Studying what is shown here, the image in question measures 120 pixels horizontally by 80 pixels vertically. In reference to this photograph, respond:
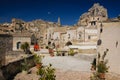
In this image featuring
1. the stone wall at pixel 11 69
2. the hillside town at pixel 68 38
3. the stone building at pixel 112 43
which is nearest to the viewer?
the stone wall at pixel 11 69

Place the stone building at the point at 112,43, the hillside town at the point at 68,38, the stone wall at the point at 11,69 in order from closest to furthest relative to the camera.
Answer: the stone wall at the point at 11,69 → the stone building at the point at 112,43 → the hillside town at the point at 68,38

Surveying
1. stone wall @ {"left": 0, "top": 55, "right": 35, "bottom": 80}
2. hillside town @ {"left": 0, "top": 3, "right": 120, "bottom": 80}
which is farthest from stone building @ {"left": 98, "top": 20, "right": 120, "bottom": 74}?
stone wall @ {"left": 0, "top": 55, "right": 35, "bottom": 80}

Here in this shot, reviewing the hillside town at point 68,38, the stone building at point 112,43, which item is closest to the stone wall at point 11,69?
the hillside town at point 68,38

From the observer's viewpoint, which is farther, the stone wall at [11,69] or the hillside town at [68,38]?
the hillside town at [68,38]

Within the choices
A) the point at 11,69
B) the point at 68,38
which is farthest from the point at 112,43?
the point at 68,38

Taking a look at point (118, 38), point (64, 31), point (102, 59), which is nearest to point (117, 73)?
point (102, 59)

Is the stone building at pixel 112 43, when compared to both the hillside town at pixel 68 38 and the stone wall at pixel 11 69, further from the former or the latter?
the stone wall at pixel 11 69

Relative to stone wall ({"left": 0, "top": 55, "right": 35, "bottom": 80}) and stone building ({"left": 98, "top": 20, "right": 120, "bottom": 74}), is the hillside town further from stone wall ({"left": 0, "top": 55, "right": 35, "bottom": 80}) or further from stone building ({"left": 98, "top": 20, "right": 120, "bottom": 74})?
stone wall ({"left": 0, "top": 55, "right": 35, "bottom": 80})

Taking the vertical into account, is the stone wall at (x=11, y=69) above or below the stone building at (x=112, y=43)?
below

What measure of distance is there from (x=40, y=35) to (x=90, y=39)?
2662cm

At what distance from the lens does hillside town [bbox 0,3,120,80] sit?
1543cm

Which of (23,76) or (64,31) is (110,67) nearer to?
(23,76)

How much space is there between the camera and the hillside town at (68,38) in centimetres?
1543

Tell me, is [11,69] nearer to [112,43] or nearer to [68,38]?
[112,43]
